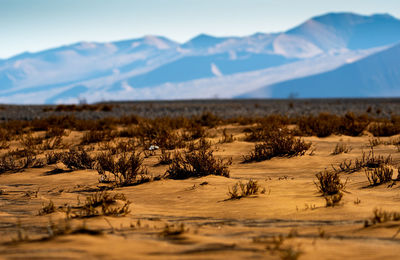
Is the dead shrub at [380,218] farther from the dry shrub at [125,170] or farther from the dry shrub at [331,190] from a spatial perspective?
the dry shrub at [125,170]

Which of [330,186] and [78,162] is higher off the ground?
[78,162]

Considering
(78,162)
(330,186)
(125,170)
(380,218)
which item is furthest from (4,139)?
(380,218)

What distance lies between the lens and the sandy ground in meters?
3.60

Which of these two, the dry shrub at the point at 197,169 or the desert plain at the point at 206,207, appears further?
the dry shrub at the point at 197,169

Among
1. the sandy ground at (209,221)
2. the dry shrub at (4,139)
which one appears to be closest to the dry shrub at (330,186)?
the sandy ground at (209,221)

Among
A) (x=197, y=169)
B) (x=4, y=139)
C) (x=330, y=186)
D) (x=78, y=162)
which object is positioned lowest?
(x=330, y=186)

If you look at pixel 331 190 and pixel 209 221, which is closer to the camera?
pixel 209 221

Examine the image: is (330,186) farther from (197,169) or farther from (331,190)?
(197,169)

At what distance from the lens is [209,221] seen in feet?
15.9

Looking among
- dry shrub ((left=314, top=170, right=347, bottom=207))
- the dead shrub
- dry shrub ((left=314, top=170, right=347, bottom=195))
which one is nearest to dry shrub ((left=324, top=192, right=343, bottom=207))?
dry shrub ((left=314, top=170, right=347, bottom=207))

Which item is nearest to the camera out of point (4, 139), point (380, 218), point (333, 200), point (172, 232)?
point (172, 232)

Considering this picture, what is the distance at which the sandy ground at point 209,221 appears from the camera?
360 centimetres

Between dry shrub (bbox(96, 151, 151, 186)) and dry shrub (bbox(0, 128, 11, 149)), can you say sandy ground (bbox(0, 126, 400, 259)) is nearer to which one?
dry shrub (bbox(96, 151, 151, 186))

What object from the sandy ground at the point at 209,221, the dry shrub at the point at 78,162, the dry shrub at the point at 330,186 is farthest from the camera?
the dry shrub at the point at 78,162
